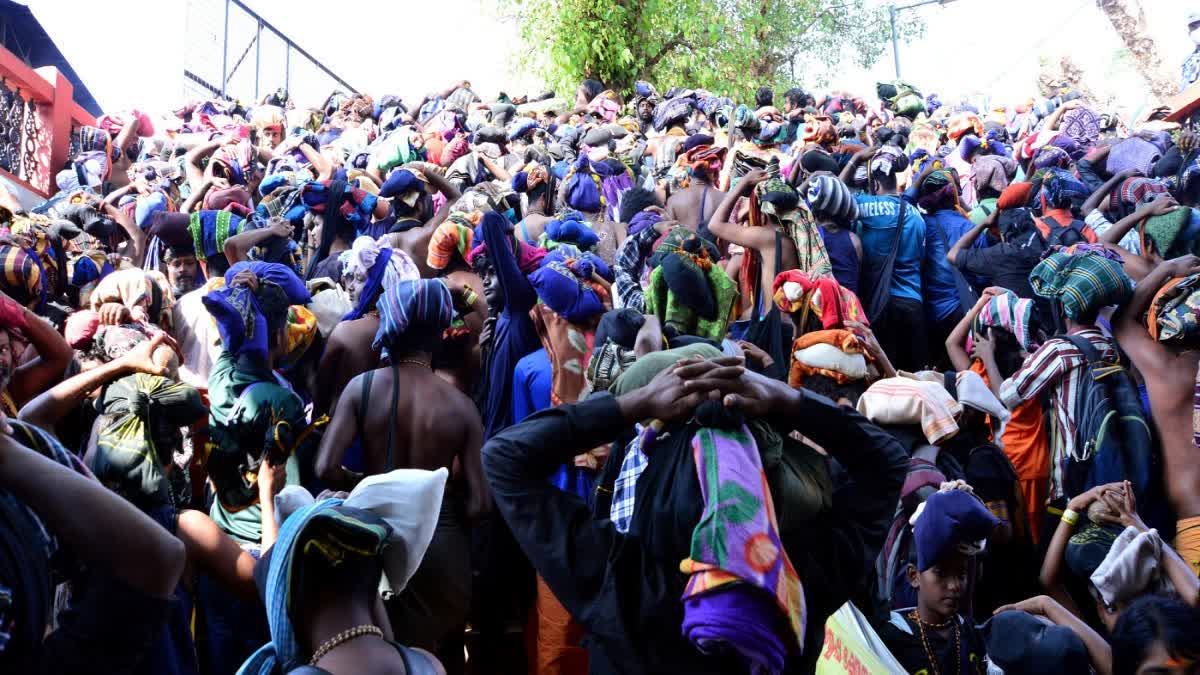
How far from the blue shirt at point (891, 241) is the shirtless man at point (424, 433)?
149 inches

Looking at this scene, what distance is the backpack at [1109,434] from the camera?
4801 mm

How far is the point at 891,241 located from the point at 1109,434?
2727 millimetres

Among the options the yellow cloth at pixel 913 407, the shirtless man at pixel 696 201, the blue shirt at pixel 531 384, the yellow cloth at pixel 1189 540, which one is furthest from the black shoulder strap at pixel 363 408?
the shirtless man at pixel 696 201

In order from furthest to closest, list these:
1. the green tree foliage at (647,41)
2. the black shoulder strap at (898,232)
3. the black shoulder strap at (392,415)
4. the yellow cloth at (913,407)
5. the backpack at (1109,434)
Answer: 1. the green tree foliage at (647,41)
2. the black shoulder strap at (898,232)
3. the backpack at (1109,434)
4. the yellow cloth at (913,407)
5. the black shoulder strap at (392,415)

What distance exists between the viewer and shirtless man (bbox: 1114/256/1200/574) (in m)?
4.67

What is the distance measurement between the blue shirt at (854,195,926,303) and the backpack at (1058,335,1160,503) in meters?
2.29

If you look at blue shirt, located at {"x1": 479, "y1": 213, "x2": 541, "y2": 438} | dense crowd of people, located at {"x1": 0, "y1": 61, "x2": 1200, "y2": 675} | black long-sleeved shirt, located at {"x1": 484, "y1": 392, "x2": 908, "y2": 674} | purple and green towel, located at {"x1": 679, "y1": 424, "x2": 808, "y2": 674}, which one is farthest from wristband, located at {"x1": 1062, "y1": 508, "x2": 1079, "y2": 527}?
blue shirt, located at {"x1": 479, "y1": 213, "x2": 541, "y2": 438}

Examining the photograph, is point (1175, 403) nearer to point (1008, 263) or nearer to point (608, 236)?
point (1008, 263)

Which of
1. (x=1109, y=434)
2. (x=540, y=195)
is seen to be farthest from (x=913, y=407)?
(x=540, y=195)

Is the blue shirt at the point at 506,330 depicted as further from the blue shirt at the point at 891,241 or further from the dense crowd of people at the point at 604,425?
the blue shirt at the point at 891,241

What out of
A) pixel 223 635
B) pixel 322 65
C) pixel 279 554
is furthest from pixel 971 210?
→ pixel 322 65

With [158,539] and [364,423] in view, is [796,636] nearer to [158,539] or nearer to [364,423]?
[158,539]

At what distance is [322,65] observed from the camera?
27109 millimetres

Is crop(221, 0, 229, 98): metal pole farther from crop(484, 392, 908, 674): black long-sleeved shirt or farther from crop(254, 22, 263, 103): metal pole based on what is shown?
crop(484, 392, 908, 674): black long-sleeved shirt
